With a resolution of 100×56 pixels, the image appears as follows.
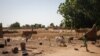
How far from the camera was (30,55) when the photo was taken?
1844cm

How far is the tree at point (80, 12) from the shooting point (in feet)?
127

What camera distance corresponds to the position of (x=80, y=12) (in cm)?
4631

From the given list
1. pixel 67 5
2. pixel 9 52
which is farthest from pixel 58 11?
pixel 9 52

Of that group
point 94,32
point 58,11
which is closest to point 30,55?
point 94,32

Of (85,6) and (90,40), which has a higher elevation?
(85,6)

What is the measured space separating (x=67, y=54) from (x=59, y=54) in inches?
26.3

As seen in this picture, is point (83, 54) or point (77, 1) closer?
point (83, 54)

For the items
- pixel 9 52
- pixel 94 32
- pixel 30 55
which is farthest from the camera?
pixel 94 32

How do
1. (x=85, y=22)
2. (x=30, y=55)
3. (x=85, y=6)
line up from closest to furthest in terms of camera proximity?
(x=30, y=55)
(x=85, y=6)
(x=85, y=22)

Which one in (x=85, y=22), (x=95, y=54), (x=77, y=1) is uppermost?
(x=77, y=1)

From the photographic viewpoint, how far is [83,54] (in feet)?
61.8

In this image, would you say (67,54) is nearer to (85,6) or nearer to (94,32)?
(94,32)

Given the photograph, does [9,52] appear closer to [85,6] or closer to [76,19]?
[85,6]

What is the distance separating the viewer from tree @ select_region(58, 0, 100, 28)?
38.6 metres
